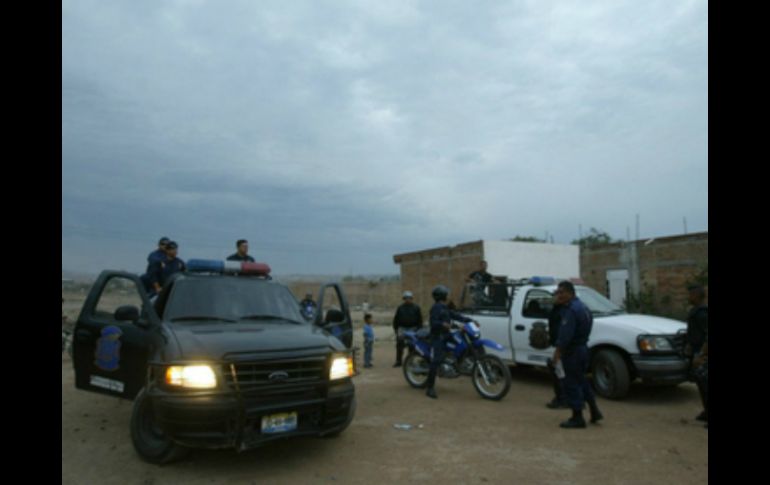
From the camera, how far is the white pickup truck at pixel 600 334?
741 cm

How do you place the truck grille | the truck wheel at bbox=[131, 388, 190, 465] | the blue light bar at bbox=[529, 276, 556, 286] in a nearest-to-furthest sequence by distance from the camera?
the truck grille → the truck wheel at bbox=[131, 388, 190, 465] → the blue light bar at bbox=[529, 276, 556, 286]

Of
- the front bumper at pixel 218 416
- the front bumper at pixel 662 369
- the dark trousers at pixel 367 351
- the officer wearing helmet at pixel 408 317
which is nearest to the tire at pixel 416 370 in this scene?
the officer wearing helmet at pixel 408 317

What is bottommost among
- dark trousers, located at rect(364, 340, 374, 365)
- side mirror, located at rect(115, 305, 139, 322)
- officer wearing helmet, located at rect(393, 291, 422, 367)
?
dark trousers, located at rect(364, 340, 374, 365)

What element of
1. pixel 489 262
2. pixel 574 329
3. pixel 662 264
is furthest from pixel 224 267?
pixel 662 264

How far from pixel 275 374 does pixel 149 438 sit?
57.4 inches

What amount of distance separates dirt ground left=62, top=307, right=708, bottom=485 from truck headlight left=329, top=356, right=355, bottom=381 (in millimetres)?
822

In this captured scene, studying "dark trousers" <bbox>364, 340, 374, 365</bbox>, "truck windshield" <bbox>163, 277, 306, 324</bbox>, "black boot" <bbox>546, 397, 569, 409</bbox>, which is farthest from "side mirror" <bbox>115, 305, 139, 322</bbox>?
"dark trousers" <bbox>364, 340, 374, 365</bbox>

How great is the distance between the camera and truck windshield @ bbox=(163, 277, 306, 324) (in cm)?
554

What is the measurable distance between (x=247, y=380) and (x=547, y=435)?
3489 mm

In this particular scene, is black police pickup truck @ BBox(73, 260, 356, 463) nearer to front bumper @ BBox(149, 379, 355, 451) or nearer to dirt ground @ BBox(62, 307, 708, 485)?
front bumper @ BBox(149, 379, 355, 451)

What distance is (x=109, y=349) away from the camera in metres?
5.63

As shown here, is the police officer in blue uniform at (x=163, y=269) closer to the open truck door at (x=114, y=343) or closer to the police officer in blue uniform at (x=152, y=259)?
the police officer in blue uniform at (x=152, y=259)

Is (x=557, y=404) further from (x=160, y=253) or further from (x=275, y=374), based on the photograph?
(x=160, y=253)
